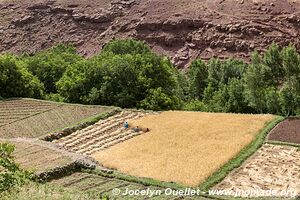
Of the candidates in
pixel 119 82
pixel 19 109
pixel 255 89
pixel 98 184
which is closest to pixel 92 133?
pixel 19 109

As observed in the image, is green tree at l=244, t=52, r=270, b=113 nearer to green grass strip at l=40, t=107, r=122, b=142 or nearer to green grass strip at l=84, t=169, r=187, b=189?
green grass strip at l=40, t=107, r=122, b=142

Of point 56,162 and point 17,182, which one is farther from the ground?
point 17,182

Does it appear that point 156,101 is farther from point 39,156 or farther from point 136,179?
point 136,179

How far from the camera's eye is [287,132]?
117 ft

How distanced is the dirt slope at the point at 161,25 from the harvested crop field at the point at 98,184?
4795cm

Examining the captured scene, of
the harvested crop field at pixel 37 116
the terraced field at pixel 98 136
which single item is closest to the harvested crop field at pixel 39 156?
the terraced field at pixel 98 136

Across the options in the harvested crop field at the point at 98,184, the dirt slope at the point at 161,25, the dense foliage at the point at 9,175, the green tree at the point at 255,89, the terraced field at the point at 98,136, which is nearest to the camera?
the dense foliage at the point at 9,175

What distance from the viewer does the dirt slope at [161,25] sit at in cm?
7450

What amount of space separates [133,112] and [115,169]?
13.3 meters

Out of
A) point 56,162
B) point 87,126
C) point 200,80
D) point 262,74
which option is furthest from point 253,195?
point 200,80

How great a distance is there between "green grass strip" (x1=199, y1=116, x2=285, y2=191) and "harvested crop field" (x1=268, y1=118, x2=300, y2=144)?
0.46m

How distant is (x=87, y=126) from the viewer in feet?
133

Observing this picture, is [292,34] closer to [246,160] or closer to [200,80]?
[200,80]

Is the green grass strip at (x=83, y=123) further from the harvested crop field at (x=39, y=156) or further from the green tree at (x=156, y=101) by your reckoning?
the green tree at (x=156, y=101)
